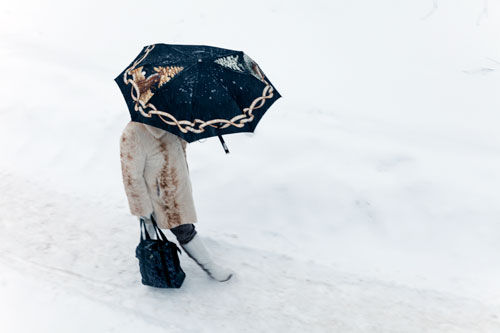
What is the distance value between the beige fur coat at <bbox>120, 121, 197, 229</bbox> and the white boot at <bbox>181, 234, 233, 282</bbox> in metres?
0.24

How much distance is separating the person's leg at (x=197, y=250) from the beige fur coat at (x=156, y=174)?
14 centimetres

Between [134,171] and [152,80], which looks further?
[134,171]

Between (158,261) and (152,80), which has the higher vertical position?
(152,80)

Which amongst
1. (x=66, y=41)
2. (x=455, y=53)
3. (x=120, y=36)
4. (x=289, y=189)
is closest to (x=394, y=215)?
(x=289, y=189)

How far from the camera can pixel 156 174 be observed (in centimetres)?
319

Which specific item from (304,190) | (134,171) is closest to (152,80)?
(134,171)

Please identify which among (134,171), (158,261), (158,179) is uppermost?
(134,171)

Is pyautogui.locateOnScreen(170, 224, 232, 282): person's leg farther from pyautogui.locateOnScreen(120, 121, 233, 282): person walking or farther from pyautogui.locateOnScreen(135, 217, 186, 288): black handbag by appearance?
pyautogui.locateOnScreen(135, 217, 186, 288): black handbag

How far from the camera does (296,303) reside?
3549 mm

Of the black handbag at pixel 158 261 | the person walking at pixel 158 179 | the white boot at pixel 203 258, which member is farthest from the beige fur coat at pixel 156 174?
the white boot at pixel 203 258

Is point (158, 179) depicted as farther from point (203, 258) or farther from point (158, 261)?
point (203, 258)

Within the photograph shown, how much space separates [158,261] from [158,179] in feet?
1.87

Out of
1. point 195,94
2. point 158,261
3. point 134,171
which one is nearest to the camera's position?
point 195,94

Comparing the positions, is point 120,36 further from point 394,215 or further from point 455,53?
point 394,215
